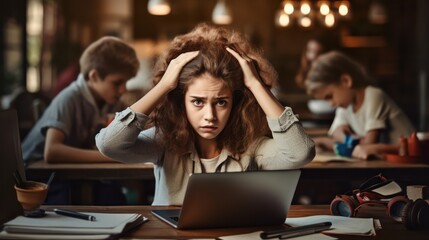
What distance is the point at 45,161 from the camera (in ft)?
11.9

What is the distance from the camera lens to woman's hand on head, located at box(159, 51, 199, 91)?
2.46 metres

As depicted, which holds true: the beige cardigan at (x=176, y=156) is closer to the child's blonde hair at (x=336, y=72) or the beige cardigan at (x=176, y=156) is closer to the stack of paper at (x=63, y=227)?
the stack of paper at (x=63, y=227)

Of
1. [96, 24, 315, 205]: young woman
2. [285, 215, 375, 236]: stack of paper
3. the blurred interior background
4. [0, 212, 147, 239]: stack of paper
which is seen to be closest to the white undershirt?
[96, 24, 315, 205]: young woman

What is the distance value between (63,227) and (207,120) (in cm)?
63

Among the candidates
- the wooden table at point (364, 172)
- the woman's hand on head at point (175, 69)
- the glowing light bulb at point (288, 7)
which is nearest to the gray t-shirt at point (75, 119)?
the wooden table at point (364, 172)

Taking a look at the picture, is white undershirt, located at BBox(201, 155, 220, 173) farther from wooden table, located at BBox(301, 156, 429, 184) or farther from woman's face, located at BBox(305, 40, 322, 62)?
woman's face, located at BBox(305, 40, 322, 62)

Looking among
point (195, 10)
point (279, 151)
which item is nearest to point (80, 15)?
point (195, 10)

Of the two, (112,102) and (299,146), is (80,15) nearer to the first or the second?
(112,102)

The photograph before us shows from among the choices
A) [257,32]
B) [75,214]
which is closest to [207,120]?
[75,214]

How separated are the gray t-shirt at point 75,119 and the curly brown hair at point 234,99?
1.33 m

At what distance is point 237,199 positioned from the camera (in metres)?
2.06

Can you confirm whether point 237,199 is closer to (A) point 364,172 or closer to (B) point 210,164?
(B) point 210,164

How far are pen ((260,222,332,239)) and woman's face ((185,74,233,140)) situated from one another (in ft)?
1.69

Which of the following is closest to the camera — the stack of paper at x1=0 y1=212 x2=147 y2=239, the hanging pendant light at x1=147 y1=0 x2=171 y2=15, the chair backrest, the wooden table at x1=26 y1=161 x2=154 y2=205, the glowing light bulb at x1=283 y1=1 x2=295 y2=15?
the stack of paper at x1=0 y1=212 x2=147 y2=239
